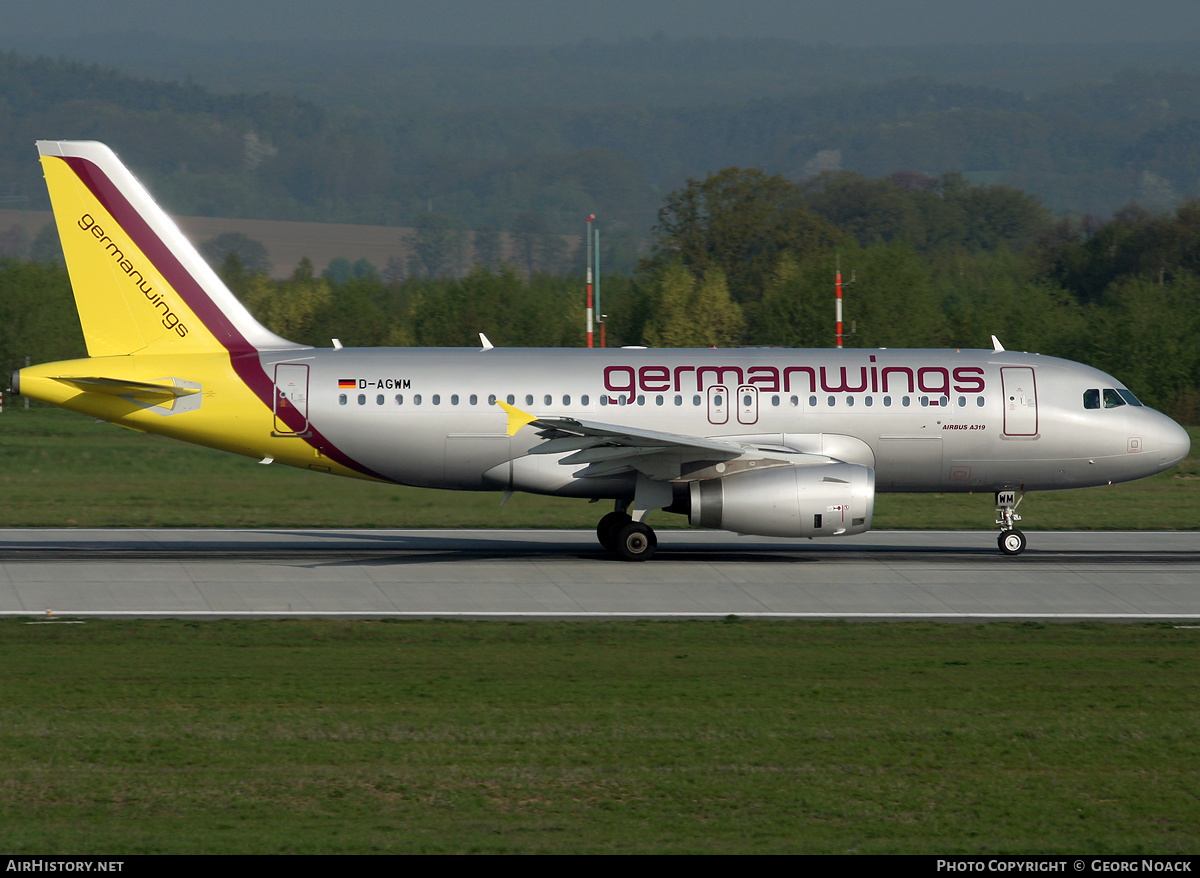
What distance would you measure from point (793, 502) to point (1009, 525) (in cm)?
569

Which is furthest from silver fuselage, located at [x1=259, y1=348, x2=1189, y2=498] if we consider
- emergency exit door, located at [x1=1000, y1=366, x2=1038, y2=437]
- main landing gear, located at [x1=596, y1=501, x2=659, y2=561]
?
main landing gear, located at [x1=596, y1=501, x2=659, y2=561]

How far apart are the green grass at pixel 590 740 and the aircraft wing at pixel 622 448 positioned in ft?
18.0

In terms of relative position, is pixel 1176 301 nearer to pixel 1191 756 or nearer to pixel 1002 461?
pixel 1002 461

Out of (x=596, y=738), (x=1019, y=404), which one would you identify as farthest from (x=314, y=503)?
(x=596, y=738)

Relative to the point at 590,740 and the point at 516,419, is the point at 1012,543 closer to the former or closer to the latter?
the point at 516,419

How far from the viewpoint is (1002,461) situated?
1096 inches

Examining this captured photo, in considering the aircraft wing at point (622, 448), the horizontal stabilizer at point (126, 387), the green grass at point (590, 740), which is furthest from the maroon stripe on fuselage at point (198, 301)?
the green grass at point (590, 740)

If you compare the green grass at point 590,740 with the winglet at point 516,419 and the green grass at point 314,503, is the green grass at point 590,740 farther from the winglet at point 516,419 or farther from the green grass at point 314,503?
the green grass at point 314,503

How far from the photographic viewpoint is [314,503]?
1375 inches

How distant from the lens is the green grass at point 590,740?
1114cm

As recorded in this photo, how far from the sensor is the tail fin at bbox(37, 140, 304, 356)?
88.9 ft

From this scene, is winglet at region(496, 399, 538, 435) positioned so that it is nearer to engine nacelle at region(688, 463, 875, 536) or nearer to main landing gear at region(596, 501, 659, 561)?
engine nacelle at region(688, 463, 875, 536)

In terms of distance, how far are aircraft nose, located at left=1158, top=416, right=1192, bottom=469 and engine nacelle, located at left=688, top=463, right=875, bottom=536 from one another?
6.61 meters
